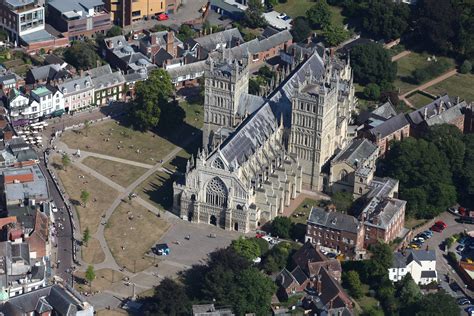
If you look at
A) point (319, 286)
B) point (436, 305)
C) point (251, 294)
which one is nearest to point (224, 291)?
point (251, 294)

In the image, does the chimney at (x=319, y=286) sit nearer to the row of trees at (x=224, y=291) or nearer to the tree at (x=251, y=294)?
the row of trees at (x=224, y=291)

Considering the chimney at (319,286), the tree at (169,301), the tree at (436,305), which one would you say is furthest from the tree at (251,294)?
the tree at (436,305)

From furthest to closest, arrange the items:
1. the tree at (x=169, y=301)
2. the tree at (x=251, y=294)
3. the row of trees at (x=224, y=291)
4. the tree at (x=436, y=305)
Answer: the tree at (x=251, y=294) → the tree at (x=436, y=305) → the row of trees at (x=224, y=291) → the tree at (x=169, y=301)

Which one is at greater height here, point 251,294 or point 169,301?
point 169,301

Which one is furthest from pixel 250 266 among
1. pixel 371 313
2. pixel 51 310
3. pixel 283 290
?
pixel 51 310

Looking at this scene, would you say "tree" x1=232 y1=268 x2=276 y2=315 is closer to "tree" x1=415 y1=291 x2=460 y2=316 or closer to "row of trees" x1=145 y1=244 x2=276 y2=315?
"row of trees" x1=145 y1=244 x2=276 y2=315

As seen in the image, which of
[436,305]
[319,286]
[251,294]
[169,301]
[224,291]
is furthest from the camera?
[319,286]

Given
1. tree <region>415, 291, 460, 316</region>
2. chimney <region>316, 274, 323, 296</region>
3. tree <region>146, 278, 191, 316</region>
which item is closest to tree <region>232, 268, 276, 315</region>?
tree <region>146, 278, 191, 316</region>

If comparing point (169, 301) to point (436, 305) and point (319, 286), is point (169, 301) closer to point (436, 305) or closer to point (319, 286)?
point (319, 286)
